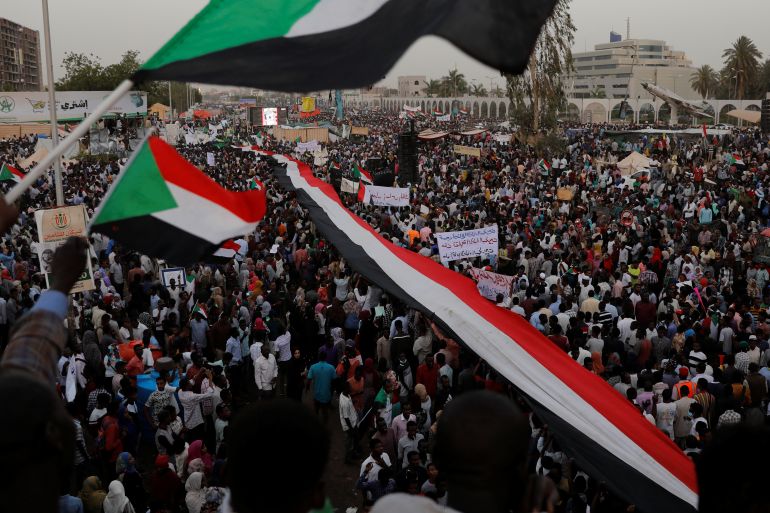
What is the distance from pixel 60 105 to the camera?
41312 millimetres

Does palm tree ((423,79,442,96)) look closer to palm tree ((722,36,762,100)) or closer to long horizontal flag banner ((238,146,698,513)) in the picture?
palm tree ((722,36,762,100))

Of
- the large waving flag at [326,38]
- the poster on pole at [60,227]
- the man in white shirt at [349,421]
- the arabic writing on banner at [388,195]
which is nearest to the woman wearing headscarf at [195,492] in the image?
the man in white shirt at [349,421]

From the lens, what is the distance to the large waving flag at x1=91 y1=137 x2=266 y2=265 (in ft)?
11.5

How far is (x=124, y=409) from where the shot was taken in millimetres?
7234

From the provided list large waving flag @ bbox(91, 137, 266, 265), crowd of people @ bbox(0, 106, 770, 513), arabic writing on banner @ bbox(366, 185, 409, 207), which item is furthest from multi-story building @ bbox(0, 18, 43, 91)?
large waving flag @ bbox(91, 137, 266, 265)

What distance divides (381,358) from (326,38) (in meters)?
6.47

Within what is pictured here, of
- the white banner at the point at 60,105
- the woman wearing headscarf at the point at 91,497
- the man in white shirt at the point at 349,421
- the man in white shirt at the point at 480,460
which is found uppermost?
the white banner at the point at 60,105

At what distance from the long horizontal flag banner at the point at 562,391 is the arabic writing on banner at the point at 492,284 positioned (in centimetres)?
117

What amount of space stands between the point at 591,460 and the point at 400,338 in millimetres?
4728

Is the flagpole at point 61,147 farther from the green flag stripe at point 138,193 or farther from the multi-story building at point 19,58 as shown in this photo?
the multi-story building at point 19,58

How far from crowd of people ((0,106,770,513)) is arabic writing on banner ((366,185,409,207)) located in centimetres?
61

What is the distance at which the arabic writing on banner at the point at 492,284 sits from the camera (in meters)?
9.88

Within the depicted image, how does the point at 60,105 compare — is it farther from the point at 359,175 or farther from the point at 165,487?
the point at 165,487

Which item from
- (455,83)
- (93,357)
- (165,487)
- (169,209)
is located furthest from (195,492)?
(455,83)
